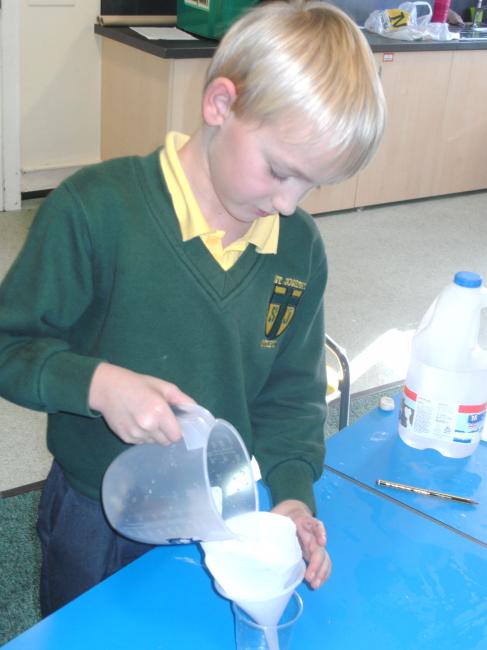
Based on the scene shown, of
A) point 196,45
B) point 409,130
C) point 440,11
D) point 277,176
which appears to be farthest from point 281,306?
point 440,11

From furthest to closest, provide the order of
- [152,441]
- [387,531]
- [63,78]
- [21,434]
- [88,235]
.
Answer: [63,78]
[21,434]
[387,531]
[88,235]
[152,441]

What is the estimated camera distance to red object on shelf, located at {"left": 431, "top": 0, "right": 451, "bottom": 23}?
157 inches

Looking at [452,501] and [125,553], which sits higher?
[452,501]

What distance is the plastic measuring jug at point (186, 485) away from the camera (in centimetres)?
75

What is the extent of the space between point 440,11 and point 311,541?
12.1ft

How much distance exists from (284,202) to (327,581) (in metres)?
0.41

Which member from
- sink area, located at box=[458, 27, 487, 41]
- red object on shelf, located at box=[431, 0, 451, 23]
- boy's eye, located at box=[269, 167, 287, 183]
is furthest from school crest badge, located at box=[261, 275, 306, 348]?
red object on shelf, located at box=[431, 0, 451, 23]

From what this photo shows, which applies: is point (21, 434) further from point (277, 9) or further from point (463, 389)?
point (277, 9)

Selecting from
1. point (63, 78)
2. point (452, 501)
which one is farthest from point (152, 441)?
point (63, 78)

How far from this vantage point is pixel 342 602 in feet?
2.85

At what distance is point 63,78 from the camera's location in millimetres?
3400

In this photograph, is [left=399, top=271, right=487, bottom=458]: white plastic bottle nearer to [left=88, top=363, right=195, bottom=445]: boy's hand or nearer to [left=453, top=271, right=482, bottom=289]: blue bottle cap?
[left=453, top=271, right=482, bottom=289]: blue bottle cap

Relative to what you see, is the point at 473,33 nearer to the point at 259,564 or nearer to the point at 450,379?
the point at 450,379

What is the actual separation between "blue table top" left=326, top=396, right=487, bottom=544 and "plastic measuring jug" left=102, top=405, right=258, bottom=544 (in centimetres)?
31
